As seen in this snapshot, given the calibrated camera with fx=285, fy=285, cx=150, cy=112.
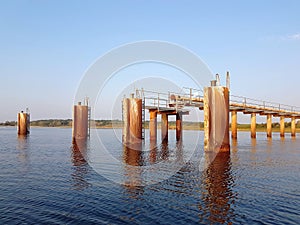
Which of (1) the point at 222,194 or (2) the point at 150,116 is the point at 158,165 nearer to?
(1) the point at 222,194

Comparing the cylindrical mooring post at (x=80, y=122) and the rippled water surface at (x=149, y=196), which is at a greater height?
the cylindrical mooring post at (x=80, y=122)

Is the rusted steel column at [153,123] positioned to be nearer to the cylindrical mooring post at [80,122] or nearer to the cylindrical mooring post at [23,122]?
the cylindrical mooring post at [80,122]

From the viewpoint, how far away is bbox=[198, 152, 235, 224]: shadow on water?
9781 mm

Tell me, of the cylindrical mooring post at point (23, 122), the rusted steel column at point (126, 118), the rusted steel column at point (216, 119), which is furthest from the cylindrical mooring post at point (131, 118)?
the cylindrical mooring post at point (23, 122)

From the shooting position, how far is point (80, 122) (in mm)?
50656

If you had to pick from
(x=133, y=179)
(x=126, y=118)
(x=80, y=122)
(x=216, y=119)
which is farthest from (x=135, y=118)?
(x=133, y=179)

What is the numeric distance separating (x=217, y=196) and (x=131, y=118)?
2487 cm

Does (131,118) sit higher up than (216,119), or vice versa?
(131,118)

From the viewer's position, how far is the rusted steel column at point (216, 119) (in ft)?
84.4

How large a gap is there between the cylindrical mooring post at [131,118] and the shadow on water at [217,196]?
1779 cm

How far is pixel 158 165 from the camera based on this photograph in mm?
20953

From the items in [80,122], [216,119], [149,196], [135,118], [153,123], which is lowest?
[149,196]

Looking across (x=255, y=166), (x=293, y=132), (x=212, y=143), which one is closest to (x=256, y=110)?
(x=293, y=132)

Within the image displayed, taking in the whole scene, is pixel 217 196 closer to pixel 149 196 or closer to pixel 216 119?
pixel 149 196
